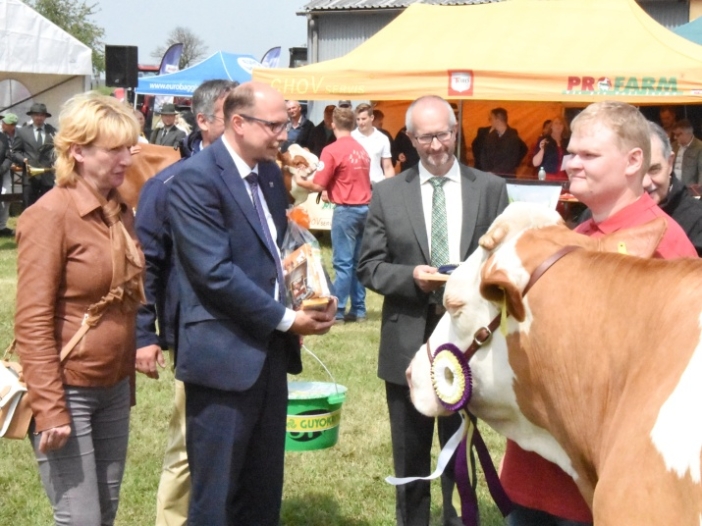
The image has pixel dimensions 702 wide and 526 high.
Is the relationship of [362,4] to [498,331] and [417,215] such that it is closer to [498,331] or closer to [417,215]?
[417,215]

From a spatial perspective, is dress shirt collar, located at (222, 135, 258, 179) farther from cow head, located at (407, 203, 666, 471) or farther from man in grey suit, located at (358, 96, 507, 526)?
cow head, located at (407, 203, 666, 471)

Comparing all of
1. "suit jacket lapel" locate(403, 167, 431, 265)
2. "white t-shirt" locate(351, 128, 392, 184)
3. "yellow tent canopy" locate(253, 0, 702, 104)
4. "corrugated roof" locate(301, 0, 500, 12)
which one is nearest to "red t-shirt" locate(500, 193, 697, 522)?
"suit jacket lapel" locate(403, 167, 431, 265)

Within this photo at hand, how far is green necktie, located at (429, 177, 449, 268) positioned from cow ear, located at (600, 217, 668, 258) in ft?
5.47

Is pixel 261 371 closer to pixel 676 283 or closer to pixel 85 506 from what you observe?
pixel 85 506

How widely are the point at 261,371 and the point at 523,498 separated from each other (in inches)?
46.5

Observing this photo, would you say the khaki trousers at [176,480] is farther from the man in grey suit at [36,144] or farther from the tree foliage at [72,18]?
the tree foliage at [72,18]

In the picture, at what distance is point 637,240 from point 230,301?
1.54 metres

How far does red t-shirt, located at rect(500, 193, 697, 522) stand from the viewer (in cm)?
254

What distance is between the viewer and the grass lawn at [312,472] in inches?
199

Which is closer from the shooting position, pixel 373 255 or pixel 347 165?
pixel 373 255

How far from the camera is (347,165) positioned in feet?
32.4

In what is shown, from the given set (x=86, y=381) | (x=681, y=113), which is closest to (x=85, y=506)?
(x=86, y=381)

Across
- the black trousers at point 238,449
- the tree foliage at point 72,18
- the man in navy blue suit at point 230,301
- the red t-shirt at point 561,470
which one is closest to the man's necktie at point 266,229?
the man in navy blue suit at point 230,301

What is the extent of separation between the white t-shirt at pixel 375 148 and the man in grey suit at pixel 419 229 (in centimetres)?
829
